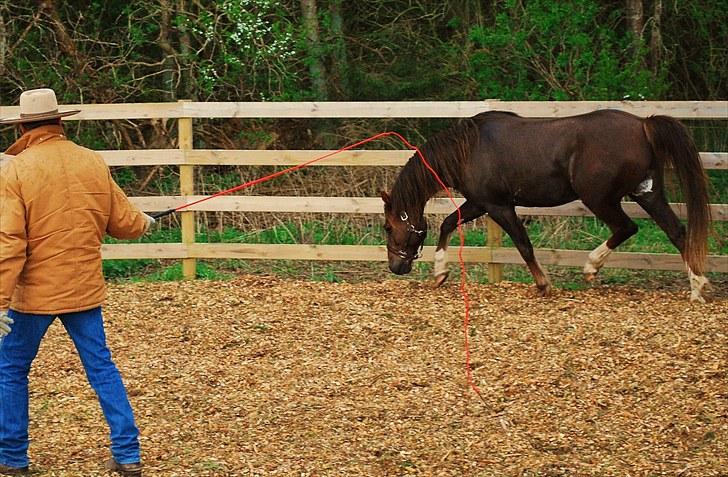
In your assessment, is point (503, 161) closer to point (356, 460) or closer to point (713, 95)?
point (356, 460)

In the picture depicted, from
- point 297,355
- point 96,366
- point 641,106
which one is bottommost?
point 297,355

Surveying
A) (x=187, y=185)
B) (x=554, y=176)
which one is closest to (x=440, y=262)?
(x=554, y=176)

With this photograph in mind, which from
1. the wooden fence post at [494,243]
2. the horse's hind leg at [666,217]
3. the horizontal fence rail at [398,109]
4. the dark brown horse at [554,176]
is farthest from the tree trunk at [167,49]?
the horse's hind leg at [666,217]

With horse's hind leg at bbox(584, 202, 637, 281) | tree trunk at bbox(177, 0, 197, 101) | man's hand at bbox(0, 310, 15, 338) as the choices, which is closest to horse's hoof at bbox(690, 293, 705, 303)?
horse's hind leg at bbox(584, 202, 637, 281)

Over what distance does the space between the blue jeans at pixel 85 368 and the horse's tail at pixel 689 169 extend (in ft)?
14.9

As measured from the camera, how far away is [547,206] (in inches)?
324

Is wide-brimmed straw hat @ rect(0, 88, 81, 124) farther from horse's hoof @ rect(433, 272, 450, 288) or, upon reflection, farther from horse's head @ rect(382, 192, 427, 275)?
horse's hoof @ rect(433, 272, 450, 288)

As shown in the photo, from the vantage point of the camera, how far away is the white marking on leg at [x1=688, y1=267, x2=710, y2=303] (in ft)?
25.8

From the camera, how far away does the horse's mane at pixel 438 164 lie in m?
8.23

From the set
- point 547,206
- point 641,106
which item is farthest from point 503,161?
point 641,106

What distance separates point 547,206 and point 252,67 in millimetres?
5133

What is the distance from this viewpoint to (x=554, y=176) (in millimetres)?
8062

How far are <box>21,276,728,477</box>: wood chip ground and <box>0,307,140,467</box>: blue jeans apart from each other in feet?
0.99

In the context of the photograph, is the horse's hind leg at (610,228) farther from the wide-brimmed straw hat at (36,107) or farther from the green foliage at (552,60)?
the wide-brimmed straw hat at (36,107)
